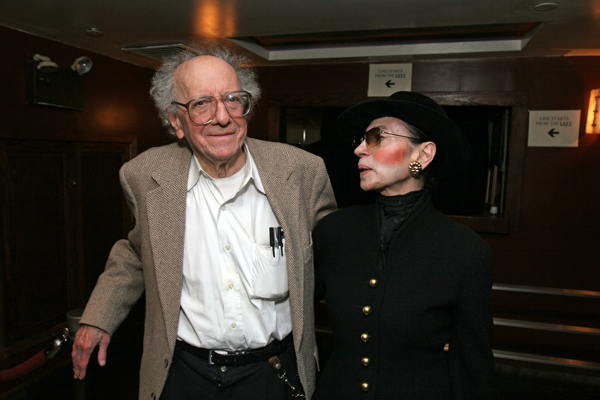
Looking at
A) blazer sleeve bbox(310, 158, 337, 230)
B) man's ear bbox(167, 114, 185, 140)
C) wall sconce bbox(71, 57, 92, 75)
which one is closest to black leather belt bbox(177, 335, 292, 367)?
blazer sleeve bbox(310, 158, 337, 230)

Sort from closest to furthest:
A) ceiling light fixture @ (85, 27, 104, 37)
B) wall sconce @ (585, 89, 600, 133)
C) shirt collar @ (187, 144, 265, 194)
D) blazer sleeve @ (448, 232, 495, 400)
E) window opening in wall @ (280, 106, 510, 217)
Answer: blazer sleeve @ (448, 232, 495, 400), shirt collar @ (187, 144, 265, 194), ceiling light fixture @ (85, 27, 104, 37), wall sconce @ (585, 89, 600, 133), window opening in wall @ (280, 106, 510, 217)

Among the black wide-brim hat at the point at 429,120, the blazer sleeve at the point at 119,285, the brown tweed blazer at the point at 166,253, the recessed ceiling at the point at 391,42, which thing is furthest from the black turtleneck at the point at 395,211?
the recessed ceiling at the point at 391,42

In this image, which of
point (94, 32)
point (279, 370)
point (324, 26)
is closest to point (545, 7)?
point (324, 26)

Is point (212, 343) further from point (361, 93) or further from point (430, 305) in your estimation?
point (361, 93)

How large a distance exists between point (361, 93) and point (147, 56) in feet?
6.29

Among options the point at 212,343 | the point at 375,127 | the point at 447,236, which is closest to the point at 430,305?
the point at 447,236

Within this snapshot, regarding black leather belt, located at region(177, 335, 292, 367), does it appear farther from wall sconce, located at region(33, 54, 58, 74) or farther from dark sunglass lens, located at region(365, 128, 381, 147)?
wall sconce, located at region(33, 54, 58, 74)

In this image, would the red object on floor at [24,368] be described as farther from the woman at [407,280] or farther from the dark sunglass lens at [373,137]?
the dark sunglass lens at [373,137]

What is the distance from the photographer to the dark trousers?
143cm

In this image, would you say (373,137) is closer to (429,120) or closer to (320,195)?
(429,120)

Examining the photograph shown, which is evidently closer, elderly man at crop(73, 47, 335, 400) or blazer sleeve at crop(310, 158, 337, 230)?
elderly man at crop(73, 47, 335, 400)

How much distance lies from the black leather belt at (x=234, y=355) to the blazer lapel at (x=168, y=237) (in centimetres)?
9

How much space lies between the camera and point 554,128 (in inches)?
142

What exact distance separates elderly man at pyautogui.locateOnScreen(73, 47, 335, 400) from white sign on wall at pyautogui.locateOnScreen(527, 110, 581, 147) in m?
2.94
